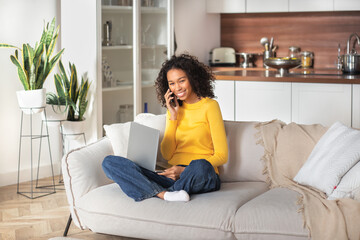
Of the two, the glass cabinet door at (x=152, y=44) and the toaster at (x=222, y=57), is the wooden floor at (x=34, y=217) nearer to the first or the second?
the glass cabinet door at (x=152, y=44)

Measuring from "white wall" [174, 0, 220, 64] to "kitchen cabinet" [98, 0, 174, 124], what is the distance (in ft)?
1.44

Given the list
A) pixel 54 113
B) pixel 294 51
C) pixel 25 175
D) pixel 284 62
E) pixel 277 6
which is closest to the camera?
pixel 54 113

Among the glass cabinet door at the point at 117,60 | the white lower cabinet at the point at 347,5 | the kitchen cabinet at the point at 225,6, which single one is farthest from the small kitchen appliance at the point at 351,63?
the glass cabinet door at the point at 117,60

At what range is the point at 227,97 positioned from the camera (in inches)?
211

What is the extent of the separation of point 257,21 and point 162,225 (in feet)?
14.3

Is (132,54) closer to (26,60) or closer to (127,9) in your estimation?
(127,9)

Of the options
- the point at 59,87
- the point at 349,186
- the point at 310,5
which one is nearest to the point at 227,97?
the point at 59,87

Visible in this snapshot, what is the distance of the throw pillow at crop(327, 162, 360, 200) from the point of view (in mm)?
2912

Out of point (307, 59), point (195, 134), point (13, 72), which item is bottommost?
point (195, 134)

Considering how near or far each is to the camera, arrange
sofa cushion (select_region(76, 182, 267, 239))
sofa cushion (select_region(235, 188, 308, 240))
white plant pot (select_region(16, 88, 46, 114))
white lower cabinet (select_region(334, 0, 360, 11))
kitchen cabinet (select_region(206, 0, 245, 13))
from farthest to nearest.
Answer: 1. kitchen cabinet (select_region(206, 0, 245, 13))
2. white lower cabinet (select_region(334, 0, 360, 11))
3. white plant pot (select_region(16, 88, 46, 114))
4. sofa cushion (select_region(76, 182, 267, 239))
5. sofa cushion (select_region(235, 188, 308, 240))

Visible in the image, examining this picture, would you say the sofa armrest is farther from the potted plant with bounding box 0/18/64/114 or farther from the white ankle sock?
the potted plant with bounding box 0/18/64/114

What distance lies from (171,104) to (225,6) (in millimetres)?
3340

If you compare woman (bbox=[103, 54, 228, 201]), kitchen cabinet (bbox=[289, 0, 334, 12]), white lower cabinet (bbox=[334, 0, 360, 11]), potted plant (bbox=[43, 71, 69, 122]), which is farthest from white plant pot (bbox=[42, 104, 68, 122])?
white lower cabinet (bbox=[334, 0, 360, 11])

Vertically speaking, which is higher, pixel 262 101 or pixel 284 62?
pixel 284 62
